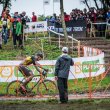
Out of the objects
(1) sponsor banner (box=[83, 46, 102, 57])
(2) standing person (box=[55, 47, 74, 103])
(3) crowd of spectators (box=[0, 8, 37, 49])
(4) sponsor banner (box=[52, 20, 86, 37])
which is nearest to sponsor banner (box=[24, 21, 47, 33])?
(3) crowd of spectators (box=[0, 8, 37, 49])

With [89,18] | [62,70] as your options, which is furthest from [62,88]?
[89,18]

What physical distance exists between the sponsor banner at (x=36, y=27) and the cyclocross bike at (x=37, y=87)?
11536mm

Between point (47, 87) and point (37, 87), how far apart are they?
1.24 feet

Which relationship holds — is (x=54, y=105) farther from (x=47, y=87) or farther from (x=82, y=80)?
(x=82, y=80)

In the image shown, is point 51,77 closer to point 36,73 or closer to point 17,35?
point 36,73

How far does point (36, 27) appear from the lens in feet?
108

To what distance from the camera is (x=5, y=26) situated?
100 feet

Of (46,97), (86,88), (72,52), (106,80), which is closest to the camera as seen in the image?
(46,97)

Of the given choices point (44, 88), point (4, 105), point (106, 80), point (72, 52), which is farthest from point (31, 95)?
point (72, 52)

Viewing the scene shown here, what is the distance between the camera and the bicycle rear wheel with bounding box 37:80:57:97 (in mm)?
20656

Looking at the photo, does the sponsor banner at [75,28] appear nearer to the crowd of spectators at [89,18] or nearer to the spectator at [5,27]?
the crowd of spectators at [89,18]

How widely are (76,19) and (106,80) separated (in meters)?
11.6

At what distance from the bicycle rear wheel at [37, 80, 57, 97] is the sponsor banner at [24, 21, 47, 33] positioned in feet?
38.3

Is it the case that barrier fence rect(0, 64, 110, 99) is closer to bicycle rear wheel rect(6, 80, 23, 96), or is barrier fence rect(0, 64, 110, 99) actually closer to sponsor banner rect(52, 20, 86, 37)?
bicycle rear wheel rect(6, 80, 23, 96)
